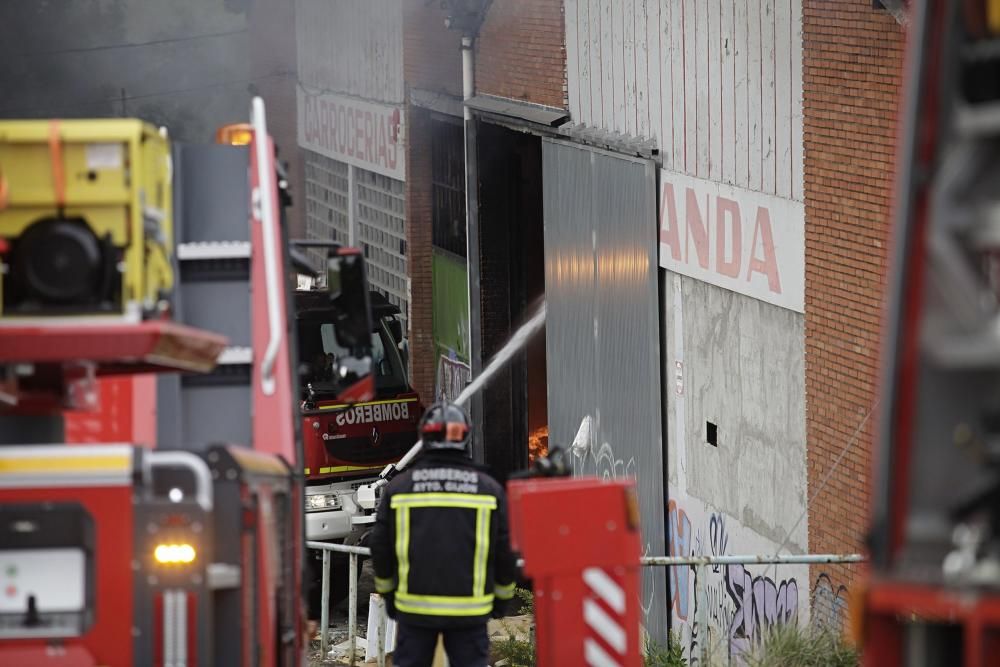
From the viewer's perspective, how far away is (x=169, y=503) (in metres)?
5.60

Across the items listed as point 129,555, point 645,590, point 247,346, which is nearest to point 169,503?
point 129,555

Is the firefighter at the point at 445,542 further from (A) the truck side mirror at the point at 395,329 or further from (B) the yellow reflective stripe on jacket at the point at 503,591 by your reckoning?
(A) the truck side mirror at the point at 395,329

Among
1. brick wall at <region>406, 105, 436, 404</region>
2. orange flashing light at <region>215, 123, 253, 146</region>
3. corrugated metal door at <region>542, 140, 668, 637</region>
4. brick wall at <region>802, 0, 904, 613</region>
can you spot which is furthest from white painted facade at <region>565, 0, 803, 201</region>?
brick wall at <region>406, 105, 436, 404</region>

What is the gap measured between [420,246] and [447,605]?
1646 cm

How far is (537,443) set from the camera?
70.8 ft

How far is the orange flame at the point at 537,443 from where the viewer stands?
21.3 meters

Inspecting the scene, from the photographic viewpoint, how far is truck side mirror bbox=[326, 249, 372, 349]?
8266 millimetres

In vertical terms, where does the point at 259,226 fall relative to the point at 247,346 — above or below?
above

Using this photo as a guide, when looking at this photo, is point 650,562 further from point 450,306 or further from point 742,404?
point 450,306

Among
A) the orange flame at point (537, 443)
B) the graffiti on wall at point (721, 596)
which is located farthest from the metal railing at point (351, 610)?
the orange flame at point (537, 443)

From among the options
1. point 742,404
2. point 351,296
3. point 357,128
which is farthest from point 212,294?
point 357,128

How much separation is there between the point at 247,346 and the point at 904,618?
4.38 m

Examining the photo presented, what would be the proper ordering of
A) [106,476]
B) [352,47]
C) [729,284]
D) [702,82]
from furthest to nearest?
1. [352,47]
2. [702,82]
3. [729,284]
4. [106,476]

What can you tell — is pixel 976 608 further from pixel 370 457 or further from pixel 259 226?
pixel 370 457
